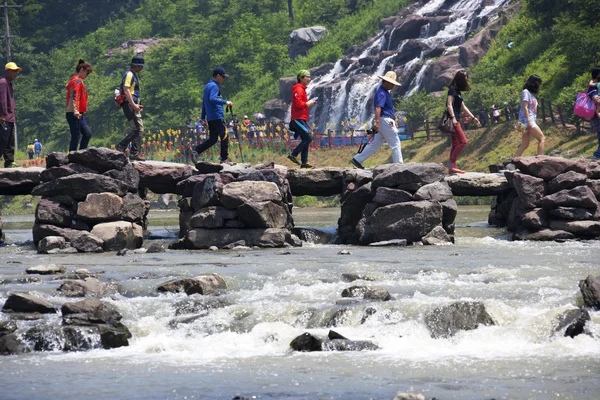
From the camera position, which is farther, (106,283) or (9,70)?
(9,70)

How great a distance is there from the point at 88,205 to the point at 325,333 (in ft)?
27.6

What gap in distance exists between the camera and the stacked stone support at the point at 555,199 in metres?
19.9

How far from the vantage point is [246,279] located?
1545 cm

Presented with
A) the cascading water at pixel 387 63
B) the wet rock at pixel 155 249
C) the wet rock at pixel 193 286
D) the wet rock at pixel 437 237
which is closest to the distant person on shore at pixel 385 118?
the wet rock at pixel 437 237

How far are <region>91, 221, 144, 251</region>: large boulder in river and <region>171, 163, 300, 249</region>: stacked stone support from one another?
0.80m

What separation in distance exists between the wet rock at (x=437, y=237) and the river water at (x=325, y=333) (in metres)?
1.24

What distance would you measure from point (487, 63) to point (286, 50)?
941 inches

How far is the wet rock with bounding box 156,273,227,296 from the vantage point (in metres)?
14.5

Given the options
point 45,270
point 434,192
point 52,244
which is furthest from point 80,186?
point 434,192

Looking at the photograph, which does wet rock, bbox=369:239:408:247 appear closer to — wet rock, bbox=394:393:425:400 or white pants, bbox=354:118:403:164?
white pants, bbox=354:118:403:164

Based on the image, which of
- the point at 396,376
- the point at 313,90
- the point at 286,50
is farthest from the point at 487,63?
the point at 396,376

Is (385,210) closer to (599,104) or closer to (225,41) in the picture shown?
(599,104)

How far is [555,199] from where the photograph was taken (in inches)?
788

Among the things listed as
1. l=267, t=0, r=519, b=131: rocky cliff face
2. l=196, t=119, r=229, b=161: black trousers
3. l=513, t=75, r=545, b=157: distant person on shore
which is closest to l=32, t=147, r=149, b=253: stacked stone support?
l=196, t=119, r=229, b=161: black trousers
